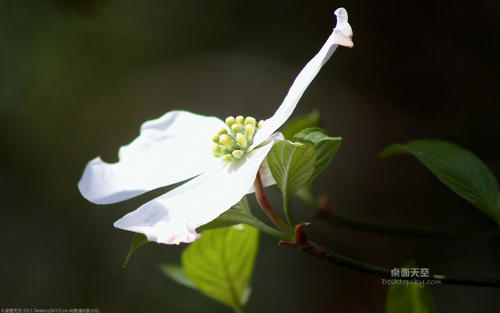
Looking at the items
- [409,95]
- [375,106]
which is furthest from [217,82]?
[409,95]

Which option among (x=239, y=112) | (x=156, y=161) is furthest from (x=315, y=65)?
(x=239, y=112)

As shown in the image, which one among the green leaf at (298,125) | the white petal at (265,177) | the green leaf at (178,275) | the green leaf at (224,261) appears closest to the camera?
the white petal at (265,177)

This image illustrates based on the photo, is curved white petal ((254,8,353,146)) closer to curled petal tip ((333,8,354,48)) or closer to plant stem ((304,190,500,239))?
curled petal tip ((333,8,354,48))

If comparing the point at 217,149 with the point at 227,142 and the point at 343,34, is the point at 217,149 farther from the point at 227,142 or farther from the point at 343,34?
the point at 343,34

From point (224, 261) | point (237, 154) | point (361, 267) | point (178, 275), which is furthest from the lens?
point (178, 275)

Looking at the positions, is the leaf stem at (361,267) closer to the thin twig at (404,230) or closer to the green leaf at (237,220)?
the green leaf at (237,220)

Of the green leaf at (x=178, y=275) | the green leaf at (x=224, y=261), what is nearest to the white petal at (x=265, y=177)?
the green leaf at (x=224, y=261)

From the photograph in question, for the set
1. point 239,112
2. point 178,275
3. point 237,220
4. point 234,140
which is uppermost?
point 239,112
